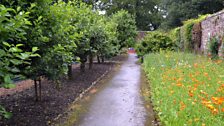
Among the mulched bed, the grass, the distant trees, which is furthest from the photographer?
the distant trees

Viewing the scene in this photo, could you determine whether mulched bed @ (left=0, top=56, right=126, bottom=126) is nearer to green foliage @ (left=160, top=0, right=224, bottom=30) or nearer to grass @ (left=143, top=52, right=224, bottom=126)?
grass @ (left=143, top=52, right=224, bottom=126)

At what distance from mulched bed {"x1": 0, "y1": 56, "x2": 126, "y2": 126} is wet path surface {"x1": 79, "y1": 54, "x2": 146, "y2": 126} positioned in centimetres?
62

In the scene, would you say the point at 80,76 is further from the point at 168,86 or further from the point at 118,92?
the point at 168,86

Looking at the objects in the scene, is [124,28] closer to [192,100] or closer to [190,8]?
[190,8]

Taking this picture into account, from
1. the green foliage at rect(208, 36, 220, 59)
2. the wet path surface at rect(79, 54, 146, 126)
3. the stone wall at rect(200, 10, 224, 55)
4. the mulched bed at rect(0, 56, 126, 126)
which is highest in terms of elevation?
the stone wall at rect(200, 10, 224, 55)

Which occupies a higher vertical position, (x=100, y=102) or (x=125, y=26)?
(x=125, y=26)

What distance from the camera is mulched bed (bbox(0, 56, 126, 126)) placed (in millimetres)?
4361

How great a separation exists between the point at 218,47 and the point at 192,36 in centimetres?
452

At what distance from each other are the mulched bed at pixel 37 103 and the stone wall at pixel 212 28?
6114 mm

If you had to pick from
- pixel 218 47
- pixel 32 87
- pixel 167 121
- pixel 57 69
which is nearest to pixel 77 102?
pixel 57 69

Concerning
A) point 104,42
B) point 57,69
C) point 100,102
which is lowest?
point 100,102

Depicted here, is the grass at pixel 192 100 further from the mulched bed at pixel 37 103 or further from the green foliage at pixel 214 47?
the green foliage at pixel 214 47

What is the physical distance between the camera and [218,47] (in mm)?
10391

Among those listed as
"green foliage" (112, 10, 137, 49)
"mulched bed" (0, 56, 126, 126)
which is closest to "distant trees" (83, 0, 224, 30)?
"green foliage" (112, 10, 137, 49)
